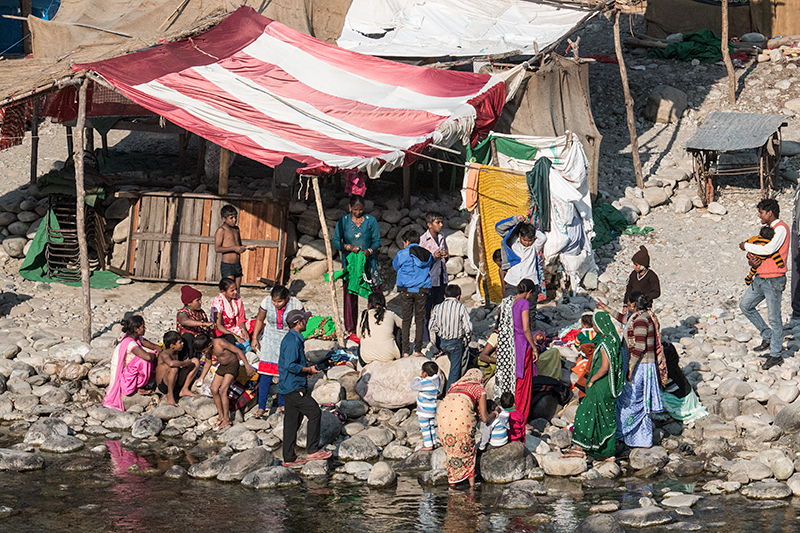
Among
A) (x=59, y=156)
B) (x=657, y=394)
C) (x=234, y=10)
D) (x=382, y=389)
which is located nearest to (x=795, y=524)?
(x=657, y=394)

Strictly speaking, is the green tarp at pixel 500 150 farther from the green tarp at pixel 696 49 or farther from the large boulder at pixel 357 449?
the green tarp at pixel 696 49

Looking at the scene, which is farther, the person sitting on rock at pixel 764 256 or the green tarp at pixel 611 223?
the green tarp at pixel 611 223

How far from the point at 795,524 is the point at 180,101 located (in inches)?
309

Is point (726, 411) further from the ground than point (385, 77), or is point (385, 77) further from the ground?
point (385, 77)

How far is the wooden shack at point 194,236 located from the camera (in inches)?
450

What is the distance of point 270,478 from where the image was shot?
675cm

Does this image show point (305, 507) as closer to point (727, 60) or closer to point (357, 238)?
point (357, 238)

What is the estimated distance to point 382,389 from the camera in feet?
27.4

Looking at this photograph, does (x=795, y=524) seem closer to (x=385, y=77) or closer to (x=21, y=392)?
(x=21, y=392)

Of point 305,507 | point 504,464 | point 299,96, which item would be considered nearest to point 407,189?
point 299,96

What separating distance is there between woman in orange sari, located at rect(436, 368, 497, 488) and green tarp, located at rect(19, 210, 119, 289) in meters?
6.23

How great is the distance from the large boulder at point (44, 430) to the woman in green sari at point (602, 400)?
445 centimetres

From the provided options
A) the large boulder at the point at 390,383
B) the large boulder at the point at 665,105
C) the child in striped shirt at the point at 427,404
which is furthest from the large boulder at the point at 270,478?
the large boulder at the point at 665,105

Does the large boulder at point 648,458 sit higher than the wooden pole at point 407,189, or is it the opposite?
the wooden pole at point 407,189
